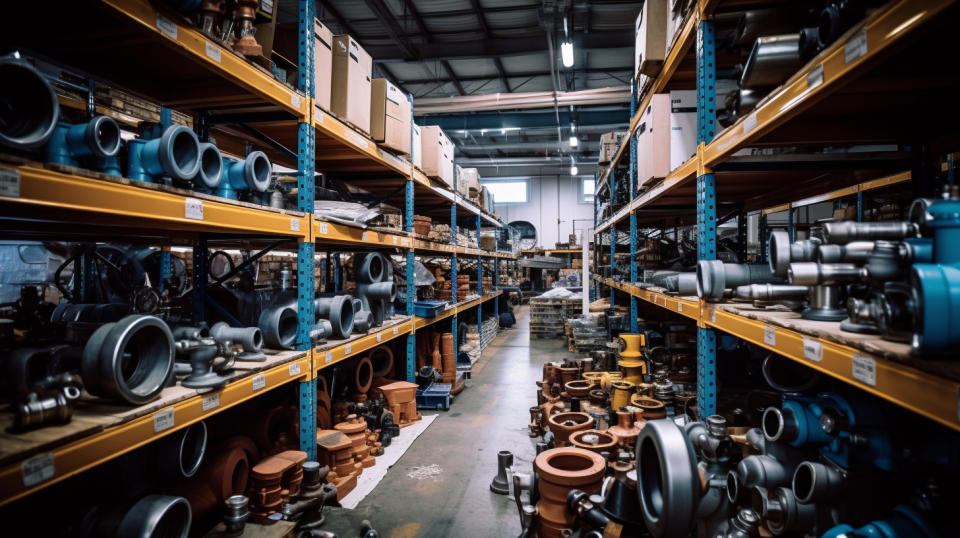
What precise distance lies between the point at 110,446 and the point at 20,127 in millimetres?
968

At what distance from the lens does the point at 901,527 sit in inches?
43.4

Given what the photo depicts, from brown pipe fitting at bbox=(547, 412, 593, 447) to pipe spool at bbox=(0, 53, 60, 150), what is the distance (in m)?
2.67

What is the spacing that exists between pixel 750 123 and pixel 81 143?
2.27 m

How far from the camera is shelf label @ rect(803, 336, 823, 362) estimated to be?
46.7 inches

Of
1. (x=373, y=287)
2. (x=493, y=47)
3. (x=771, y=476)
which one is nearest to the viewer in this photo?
(x=771, y=476)

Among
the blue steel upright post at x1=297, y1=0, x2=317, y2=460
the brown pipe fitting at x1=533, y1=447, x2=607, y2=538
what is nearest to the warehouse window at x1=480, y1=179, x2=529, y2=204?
the blue steel upright post at x1=297, y1=0, x2=317, y2=460

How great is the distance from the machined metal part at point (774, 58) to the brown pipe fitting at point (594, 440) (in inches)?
73.2

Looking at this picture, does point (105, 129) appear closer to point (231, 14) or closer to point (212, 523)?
point (231, 14)

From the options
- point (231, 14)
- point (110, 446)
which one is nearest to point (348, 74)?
point (231, 14)

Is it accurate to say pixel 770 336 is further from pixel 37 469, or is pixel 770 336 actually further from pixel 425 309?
pixel 425 309

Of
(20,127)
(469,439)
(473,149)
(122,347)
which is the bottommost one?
(469,439)

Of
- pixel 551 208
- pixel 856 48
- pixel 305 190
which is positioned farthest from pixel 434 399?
pixel 551 208

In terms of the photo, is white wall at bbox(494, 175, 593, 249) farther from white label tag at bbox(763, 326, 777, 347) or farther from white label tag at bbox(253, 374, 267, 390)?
white label tag at bbox(763, 326, 777, 347)

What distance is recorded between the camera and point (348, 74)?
112 inches
